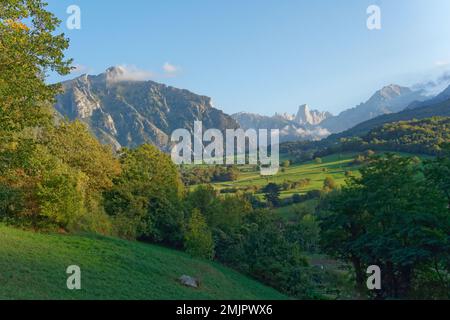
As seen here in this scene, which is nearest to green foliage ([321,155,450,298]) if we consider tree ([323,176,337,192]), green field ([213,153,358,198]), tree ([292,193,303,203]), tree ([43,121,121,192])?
tree ([43,121,121,192])

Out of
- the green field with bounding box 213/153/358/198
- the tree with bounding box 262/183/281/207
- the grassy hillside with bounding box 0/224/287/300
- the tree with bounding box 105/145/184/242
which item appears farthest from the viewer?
the green field with bounding box 213/153/358/198

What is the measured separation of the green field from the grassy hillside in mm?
109980

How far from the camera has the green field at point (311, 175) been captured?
149113 mm

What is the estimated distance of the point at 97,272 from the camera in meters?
24.1

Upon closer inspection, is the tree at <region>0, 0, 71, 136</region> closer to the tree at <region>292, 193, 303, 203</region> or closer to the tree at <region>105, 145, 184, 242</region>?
the tree at <region>105, 145, 184, 242</region>

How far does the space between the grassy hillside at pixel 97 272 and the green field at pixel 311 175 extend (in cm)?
10998

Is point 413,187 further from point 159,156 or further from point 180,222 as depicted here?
point 159,156

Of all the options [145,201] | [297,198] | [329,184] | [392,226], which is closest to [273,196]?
[297,198]

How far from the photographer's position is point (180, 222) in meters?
54.7

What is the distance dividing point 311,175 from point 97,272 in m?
151

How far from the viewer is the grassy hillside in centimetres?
1956

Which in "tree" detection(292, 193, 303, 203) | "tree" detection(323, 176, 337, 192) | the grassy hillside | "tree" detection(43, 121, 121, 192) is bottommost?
"tree" detection(292, 193, 303, 203)

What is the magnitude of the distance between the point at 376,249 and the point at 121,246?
75.8 ft
